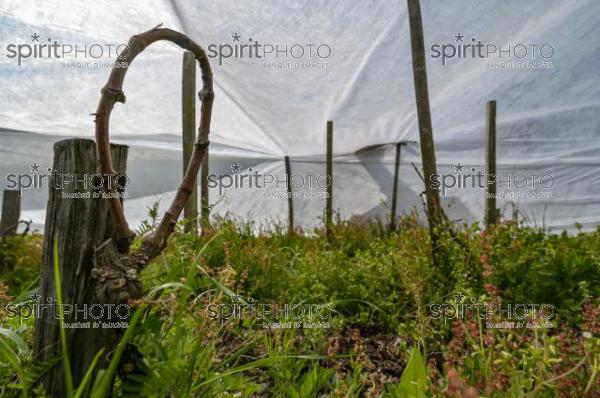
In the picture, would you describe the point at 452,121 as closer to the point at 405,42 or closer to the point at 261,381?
the point at 405,42

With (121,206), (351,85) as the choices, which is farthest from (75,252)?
(351,85)

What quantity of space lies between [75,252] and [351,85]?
5526 millimetres

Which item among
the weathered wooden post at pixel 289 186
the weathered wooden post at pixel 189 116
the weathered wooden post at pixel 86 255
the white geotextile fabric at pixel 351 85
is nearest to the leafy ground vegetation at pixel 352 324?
the weathered wooden post at pixel 86 255

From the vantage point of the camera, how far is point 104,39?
6066 mm

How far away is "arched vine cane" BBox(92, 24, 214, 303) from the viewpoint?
3.62ft

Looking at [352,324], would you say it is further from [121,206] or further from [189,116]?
[189,116]

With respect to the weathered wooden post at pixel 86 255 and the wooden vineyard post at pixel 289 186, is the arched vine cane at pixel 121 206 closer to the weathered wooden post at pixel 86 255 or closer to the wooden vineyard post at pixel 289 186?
the weathered wooden post at pixel 86 255

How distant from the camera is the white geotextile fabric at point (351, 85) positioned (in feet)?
17.3

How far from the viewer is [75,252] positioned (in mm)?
1209

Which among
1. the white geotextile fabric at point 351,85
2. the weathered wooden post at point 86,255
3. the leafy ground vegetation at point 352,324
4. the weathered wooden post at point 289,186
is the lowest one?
the leafy ground vegetation at point 352,324

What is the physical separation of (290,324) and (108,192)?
3.52 feet

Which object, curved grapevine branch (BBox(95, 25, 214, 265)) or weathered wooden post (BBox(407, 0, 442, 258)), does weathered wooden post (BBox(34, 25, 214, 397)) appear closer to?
curved grapevine branch (BBox(95, 25, 214, 265))

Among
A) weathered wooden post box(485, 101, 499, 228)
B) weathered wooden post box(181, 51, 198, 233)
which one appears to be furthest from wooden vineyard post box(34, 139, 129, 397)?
weathered wooden post box(485, 101, 499, 228)

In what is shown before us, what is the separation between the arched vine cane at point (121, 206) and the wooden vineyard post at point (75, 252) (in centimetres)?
4
